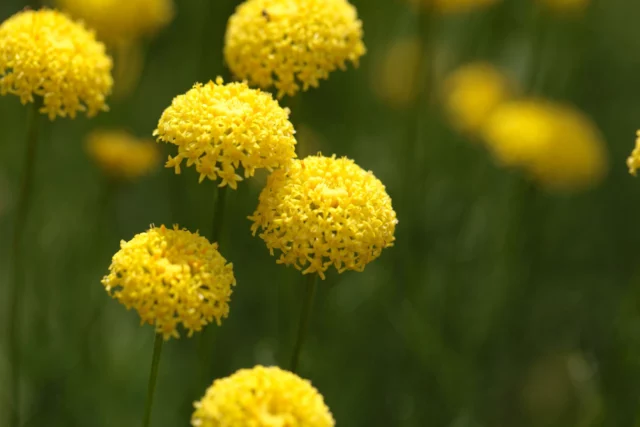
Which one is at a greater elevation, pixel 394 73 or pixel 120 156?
pixel 120 156

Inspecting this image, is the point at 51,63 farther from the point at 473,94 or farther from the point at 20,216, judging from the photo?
the point at 473,94

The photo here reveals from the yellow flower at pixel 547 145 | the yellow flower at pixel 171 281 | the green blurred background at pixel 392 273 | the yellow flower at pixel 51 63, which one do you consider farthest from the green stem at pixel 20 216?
the yellow flower at pixel 547 145

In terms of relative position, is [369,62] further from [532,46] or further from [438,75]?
[532,46]

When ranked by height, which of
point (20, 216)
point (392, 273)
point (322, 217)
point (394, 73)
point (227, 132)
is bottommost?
point (392, 273)

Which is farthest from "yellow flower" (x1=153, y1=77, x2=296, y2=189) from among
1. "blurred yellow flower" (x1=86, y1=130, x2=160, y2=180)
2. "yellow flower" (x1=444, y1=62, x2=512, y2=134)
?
"yellow flower" (x1=444, y1=62, x2=512, y2=134)

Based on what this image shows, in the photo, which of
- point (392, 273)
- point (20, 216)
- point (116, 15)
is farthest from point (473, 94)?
point (20, 216)

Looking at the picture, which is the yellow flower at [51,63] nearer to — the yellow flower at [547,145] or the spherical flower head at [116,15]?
the spherical flower head at [116,15]

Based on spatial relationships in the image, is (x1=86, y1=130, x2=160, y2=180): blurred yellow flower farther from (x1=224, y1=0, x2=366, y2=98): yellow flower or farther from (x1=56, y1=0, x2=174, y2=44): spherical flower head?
(x1=224, y1=0, x2=366, y2=98): yellow flower
